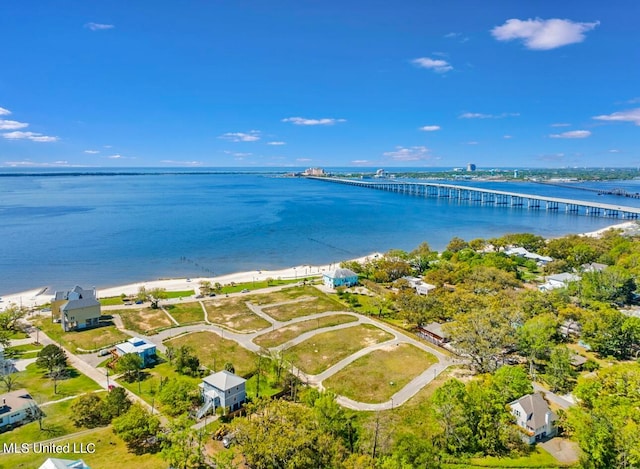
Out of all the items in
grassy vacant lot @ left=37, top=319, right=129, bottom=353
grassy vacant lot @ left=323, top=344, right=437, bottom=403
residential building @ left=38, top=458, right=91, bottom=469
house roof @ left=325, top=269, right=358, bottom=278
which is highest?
house roof @ left=325, top=269, right=358, bottom=278

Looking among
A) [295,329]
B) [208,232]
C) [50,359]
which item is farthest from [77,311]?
[208,232]

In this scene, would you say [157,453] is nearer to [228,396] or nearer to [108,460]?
[108,460]

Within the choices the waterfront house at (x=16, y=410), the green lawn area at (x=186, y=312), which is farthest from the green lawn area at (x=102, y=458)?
the green lawn area at (x=186, y=312)

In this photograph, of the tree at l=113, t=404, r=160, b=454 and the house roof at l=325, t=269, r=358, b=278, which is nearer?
the tree at l=113, t=404, r=160, b=454

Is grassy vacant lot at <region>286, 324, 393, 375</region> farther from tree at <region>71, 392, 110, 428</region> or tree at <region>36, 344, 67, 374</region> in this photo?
tree at <region>36, 344, 67, 374</region>

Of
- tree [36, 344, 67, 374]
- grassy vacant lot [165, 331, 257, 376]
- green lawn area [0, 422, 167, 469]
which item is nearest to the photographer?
green lawn area [0, 422, 167, 469]

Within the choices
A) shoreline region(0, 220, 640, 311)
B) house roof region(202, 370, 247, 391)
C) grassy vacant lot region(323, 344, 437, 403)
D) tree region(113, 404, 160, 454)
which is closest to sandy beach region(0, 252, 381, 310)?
shoreline region(0, 220, 640, 311)

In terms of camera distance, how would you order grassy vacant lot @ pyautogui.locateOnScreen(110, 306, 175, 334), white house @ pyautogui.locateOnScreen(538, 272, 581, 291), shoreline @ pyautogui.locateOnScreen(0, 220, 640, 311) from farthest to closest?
shoreline @ pyautogui.locateOnScreen(0, 220, 640, 311), white house @ pyautogui.locateOnScreen(538, 272, 581, 291), grassy vacant lot @ pyautogui.locateOnScreen(110, 306, 175, 334)

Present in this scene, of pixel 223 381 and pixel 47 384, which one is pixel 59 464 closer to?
pixel 223 381
